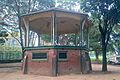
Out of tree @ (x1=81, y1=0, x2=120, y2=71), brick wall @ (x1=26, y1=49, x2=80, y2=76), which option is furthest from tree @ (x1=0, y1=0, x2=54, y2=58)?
brick wall @ (x1=26, y1=49, x2=80, y2=76)

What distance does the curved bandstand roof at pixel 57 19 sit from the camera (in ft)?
63.8

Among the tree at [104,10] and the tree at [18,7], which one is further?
the tree at [18,7]

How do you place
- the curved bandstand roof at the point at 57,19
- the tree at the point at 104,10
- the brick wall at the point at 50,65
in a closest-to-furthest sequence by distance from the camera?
the brick wall at the point at 50,65, the curved bandstand roof at the point at 57,19, the tree at the point at 104,10

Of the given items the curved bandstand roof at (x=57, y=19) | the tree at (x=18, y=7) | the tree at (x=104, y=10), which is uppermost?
the tree at (x=18, y=7)

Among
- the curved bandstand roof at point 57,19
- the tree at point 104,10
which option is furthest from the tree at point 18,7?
the tree at point 104,10

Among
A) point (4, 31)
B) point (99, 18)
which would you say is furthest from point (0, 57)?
point (99, 18)

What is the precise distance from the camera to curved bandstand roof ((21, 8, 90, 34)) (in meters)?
19.5

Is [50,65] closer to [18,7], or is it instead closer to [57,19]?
[57,19]

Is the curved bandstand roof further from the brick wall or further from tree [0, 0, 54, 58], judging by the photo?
tree [0, 0, 54, 58]

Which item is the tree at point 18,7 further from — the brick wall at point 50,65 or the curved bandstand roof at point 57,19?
the brick wall at point 50,65

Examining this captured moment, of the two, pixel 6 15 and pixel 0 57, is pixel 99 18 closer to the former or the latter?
pixel 6 15

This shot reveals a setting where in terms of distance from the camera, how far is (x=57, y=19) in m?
22.1

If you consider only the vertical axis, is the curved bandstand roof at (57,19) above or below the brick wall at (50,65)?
above

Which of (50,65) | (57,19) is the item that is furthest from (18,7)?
(50,65)
